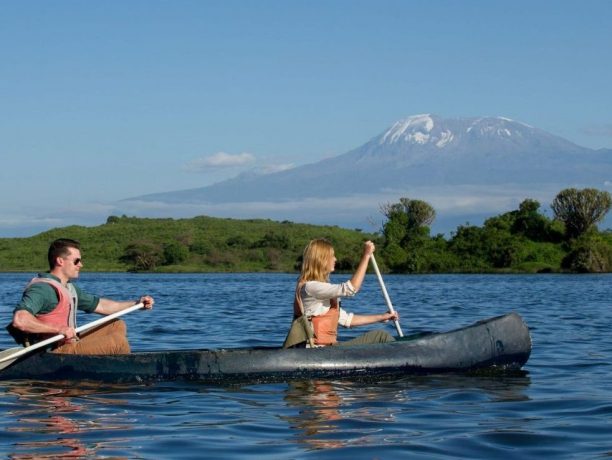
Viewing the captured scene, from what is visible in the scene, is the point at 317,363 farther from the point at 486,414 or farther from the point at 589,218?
the point at 589,218

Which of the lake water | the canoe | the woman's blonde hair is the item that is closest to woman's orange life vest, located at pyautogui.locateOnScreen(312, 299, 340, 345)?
the canoe

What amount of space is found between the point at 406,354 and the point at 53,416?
4.01 metres

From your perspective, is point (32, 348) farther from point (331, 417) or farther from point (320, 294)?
point (331, 417)

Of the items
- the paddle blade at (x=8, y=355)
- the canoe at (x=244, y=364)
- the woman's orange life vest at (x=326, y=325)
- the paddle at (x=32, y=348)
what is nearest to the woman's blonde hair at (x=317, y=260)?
the woman's orange life vest at (x=326, y=325)

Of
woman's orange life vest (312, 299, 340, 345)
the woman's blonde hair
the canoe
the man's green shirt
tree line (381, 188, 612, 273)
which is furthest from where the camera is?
tree line (381, 188, 612, 273)

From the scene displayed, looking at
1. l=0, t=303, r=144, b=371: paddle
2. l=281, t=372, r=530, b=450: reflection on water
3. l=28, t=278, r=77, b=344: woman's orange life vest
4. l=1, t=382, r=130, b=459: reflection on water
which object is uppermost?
l=28, t=278, r=77, b=344: woman's orange life vest

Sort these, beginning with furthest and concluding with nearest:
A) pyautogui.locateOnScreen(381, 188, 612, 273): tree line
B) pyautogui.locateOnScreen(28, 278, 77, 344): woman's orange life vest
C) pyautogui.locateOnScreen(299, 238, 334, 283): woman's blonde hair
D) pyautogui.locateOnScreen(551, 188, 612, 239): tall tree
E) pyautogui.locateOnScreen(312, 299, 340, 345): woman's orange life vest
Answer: pyautogui.locateOnScreen(551, 188, 612, 239): tall tree, pyautogui.locateOnScreen(381, 188, 612, 273): tree line, pyautogui.locateOnScreen(312, 299, 340, 345): woman's orange life vest, pyautogui.locateOnScreen(299, 238, 334, 283): woman's blonde hair, pyautogui.locateOnScreen(28, 278, 77, 344): woman's orange life vest

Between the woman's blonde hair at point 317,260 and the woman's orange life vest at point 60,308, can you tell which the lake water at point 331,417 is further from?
the woman's blonde hair at point 317,260

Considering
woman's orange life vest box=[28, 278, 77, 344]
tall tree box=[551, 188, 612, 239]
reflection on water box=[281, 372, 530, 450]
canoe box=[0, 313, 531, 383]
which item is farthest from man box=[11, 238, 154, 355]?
tall tree box=[551, 188, 612, 239]

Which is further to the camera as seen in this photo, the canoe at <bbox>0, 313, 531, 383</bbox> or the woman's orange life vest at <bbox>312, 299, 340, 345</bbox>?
the woman's orange life vest at <bbox>312, 299, 340, 345</bbox>

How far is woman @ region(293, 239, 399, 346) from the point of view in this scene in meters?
11.3

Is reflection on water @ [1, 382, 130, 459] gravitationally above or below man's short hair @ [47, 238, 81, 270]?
below

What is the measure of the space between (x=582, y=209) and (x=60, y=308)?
76.9 m

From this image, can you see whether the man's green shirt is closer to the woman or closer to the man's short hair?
the man's short hair
